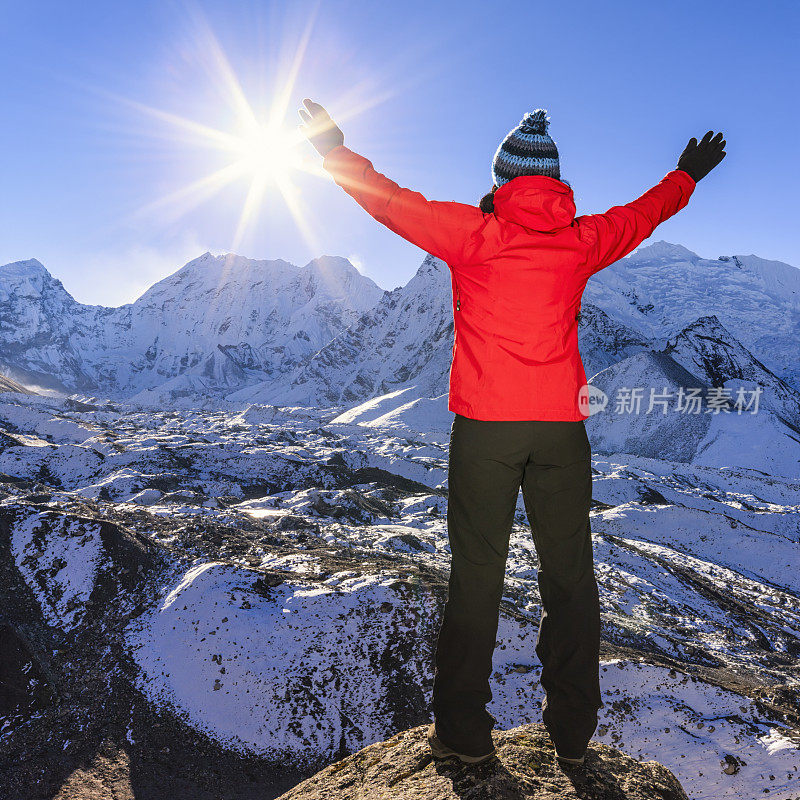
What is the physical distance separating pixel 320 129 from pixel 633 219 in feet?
5.86

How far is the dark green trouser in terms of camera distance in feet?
7.98

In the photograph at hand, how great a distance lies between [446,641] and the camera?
8.48ft

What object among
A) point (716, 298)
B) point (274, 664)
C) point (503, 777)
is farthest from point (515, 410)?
point (716, 298)

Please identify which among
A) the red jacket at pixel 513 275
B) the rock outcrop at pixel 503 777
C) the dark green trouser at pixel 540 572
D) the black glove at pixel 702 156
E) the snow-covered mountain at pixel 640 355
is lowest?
the rock outcrop at pixel 503 777

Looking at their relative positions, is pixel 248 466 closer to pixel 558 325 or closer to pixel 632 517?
pixel 632 517

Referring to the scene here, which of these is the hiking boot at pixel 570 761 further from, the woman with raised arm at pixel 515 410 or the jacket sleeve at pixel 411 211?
the jacket sleeve at pixel 411 211

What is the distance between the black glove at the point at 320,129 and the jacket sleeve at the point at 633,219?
142 cm

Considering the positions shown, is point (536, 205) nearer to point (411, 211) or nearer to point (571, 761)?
point (411, 211)

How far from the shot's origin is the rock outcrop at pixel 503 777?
7.75 feet

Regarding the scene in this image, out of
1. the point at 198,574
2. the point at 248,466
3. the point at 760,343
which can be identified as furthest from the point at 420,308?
the point at 198,574

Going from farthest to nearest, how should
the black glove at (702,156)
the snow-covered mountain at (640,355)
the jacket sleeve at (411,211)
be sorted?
1. the snow-covered mountain at (640,355)
2. the black glove at (702,156)
3. the jacket sleeve at (411,211)

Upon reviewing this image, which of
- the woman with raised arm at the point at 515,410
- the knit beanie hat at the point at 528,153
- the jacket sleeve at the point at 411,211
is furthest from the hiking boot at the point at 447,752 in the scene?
the knit beanie hat at the point at 528,153

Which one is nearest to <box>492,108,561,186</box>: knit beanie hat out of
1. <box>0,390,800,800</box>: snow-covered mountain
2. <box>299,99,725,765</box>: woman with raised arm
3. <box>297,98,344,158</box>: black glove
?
<box>299,99,725,765</box>: woman with raised arm

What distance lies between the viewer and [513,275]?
7.72ft
